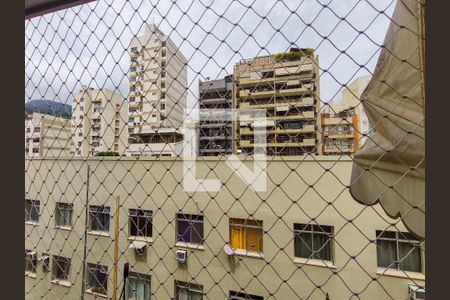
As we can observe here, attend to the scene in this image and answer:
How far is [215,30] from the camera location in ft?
1.55

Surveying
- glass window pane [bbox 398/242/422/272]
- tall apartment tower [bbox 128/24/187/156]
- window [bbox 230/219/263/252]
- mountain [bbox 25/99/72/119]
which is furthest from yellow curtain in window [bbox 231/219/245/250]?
mountain [bbox 25/99/72/119]

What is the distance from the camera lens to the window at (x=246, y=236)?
10.9 ft

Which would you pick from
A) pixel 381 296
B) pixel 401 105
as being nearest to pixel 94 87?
pixel 401 105

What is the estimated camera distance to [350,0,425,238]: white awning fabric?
0.32m

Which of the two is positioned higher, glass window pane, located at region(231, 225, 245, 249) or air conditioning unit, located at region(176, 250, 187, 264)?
glass window pane, located at region(231, 225, 245, 249)

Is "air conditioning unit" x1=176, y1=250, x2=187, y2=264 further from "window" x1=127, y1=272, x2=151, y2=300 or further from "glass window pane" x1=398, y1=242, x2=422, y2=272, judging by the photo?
"glass window pane" x1=398, y1=242, x2=422, y2=272

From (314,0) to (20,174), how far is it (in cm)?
44

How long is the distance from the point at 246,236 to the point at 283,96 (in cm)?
293

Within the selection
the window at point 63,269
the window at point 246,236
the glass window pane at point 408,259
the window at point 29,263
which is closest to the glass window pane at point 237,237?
the window at point 246,236

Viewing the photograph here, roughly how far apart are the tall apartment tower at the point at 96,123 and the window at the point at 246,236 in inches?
107

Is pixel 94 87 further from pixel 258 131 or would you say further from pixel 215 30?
pixel 258 131

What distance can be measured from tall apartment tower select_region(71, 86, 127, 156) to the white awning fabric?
0.57m

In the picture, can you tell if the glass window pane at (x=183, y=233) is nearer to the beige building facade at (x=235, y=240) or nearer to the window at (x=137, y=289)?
the beige building facade at (x=235, y=240)

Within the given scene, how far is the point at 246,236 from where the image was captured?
3.49 m
